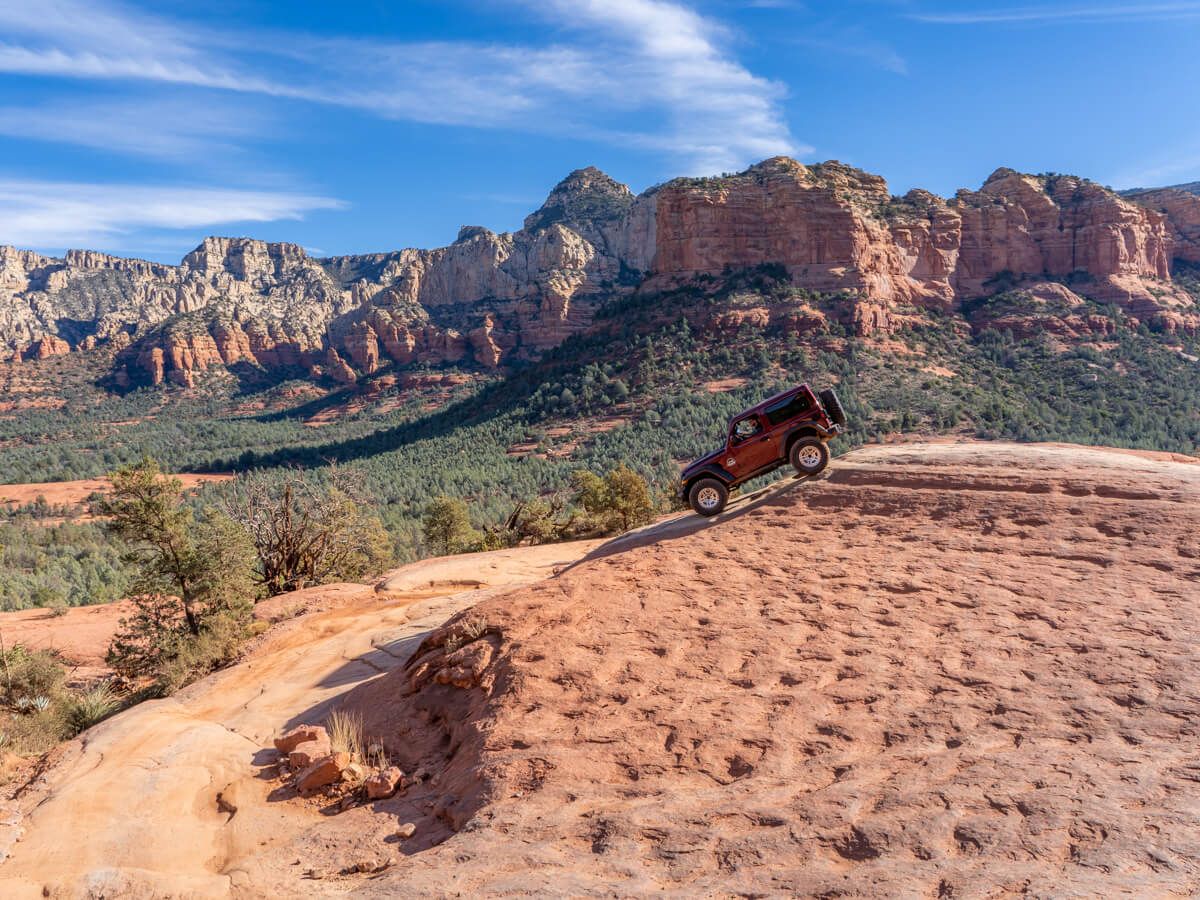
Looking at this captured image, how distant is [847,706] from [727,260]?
8428 centimetres

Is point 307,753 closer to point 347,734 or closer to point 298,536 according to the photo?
point 347,734

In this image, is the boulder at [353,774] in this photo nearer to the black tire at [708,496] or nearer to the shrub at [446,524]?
the black tire at [708,496]

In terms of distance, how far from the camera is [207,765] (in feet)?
26.1

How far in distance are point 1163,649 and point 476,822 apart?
6727 mm

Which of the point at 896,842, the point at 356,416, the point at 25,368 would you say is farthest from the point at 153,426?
the point at 896,842

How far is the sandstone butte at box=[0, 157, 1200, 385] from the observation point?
3091 inches

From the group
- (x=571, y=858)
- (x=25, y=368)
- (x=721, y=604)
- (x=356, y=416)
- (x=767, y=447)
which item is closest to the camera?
(x=571, y=858)

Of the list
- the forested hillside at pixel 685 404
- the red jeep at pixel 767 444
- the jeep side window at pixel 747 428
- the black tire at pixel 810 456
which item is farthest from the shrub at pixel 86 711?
the forested hillside at pixel 685 404

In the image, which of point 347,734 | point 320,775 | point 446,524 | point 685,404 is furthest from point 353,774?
point 685,404

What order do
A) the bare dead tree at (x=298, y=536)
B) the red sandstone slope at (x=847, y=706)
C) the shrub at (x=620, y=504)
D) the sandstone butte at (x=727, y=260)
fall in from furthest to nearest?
the sandstone butte at (x=727, y=260)
the shrub at (x=620, y=504)
the bare dead tree at (x=298, y=536)
the red sandstone slope at (x=847, y=706)

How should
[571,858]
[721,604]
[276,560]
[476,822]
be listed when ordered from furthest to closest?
[276,560] → [721,604] → [476,822] → [571,858]

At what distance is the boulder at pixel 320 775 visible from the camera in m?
7.12

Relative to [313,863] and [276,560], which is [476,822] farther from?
[276,560]

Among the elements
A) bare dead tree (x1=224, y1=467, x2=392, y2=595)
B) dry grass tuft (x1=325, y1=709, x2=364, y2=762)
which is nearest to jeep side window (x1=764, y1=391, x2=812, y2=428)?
dry grass tuft (x1=325, y1=709, x2=364, y2=762)
